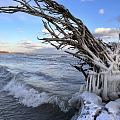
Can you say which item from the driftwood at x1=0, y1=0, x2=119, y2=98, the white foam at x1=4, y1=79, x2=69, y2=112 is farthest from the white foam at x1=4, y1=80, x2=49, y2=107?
the driftwood at x1=0, y1=0, x2=119, y2=98

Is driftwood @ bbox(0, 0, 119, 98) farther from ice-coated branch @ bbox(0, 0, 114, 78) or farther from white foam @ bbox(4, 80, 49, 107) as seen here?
white foam @ bbox(4, 80, 49, 107)

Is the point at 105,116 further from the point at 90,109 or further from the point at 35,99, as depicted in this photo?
the point at 35,99

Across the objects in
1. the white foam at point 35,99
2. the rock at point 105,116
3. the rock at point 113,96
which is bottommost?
the white foam at point 35,99

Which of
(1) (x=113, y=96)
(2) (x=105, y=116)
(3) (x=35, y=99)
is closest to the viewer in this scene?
(2) (x=105, y=116)

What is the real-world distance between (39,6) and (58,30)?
97cm

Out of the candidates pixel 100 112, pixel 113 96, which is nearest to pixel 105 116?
pixel 100 112

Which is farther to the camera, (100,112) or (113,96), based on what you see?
(113,96)

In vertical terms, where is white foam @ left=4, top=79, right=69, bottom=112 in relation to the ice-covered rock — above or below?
below

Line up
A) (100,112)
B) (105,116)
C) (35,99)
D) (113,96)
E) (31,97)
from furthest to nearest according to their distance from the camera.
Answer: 1. (31,97)
2. (35,99)
3. (113,96)
4. (100,112)
5. (105,116)

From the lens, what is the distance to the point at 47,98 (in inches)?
266

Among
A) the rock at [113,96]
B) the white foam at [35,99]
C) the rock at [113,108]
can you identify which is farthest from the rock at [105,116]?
the white foam at [35,99]

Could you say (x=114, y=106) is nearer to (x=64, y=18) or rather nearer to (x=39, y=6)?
(x=64, y=18)

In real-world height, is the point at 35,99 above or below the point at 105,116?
below

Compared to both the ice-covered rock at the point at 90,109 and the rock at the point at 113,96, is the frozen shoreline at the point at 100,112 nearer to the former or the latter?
the ice-covered rock at the point at 90,109
